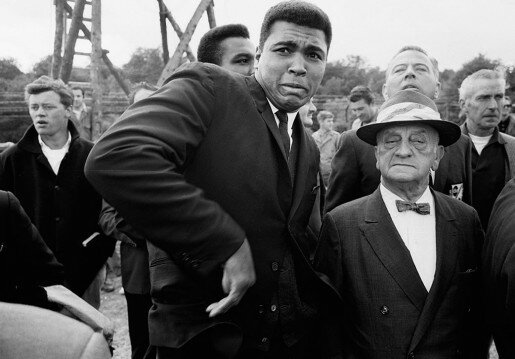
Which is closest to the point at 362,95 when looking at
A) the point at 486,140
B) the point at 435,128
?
the point at 486,140

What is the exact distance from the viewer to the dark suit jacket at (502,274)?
1.75m

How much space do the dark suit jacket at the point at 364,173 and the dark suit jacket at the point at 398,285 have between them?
752mm

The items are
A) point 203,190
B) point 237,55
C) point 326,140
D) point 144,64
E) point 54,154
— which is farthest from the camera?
point 144,64

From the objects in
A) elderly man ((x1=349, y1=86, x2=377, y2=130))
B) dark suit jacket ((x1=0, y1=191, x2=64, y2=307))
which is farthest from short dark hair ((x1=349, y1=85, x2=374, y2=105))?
dark suit jacket ((x1=0, y1=191, x2=64, y2=307))

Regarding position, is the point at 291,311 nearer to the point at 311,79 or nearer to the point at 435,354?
the point at 435,354

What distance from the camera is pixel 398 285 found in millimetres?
2066

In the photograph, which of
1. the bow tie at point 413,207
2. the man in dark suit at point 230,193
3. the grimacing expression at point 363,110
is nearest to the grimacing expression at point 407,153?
the bow tie at point 413,207

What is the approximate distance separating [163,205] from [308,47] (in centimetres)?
99

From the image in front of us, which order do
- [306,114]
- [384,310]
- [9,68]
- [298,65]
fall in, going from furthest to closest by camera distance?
[9,68], [306,114], [384,310], [298,65]

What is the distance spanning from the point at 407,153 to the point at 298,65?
0.73m

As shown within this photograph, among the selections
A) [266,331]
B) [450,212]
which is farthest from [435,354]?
[266,331]

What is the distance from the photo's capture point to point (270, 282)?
176cm

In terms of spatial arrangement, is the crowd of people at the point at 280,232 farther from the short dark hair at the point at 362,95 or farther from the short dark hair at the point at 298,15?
the short dark hair at the point at 362,95

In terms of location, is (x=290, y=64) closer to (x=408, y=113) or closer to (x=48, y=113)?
(x=408, y=113)
